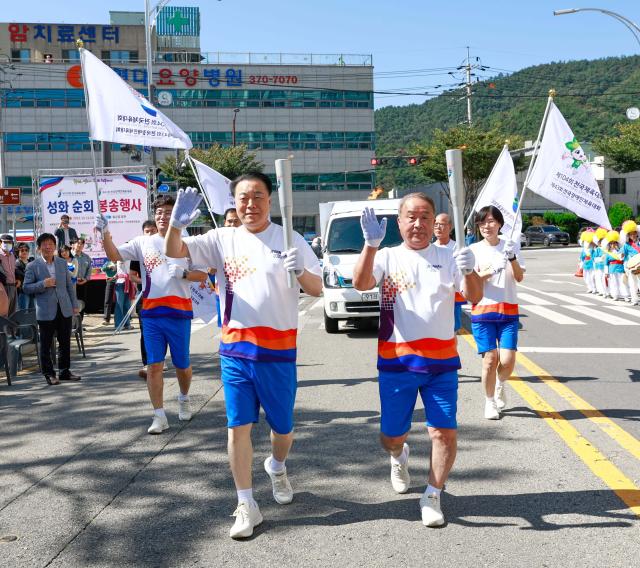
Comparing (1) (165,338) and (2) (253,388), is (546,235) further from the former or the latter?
(2) (253,388)

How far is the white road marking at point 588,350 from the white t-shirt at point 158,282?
19.2ft

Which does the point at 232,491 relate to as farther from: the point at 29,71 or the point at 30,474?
the point at 29,71

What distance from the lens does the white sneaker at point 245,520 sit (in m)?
4.04

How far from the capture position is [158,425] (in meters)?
6.54

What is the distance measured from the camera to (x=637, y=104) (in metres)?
79.6

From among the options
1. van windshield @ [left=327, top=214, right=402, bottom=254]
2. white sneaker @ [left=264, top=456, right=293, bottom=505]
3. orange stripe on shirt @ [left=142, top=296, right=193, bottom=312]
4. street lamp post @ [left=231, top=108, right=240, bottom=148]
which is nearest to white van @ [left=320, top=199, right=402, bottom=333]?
van windshield @ [left=327, top=214, right=402, bottom=254]

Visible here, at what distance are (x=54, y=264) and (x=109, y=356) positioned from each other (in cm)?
283

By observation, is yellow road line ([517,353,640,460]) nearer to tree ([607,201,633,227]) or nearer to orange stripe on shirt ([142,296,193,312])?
orange stripe on shirt ([142,296,193,312])

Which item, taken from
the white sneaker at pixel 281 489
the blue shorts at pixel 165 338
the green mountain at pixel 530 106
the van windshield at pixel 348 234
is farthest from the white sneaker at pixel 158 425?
the green mountain at pixel 530 106

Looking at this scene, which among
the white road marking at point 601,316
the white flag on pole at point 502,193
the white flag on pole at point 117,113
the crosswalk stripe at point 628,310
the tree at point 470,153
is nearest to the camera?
the white flag on pole at point 502,193

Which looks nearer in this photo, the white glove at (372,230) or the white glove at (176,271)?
the white glove at (372,230)

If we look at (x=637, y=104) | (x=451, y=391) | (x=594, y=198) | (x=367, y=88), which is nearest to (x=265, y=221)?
(x=451, y=391)

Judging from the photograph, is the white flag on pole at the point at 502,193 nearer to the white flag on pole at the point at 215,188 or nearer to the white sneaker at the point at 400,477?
the white flag on pole at the point at 215,188

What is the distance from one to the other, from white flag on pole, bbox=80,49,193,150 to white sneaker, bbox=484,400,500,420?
179 inches
